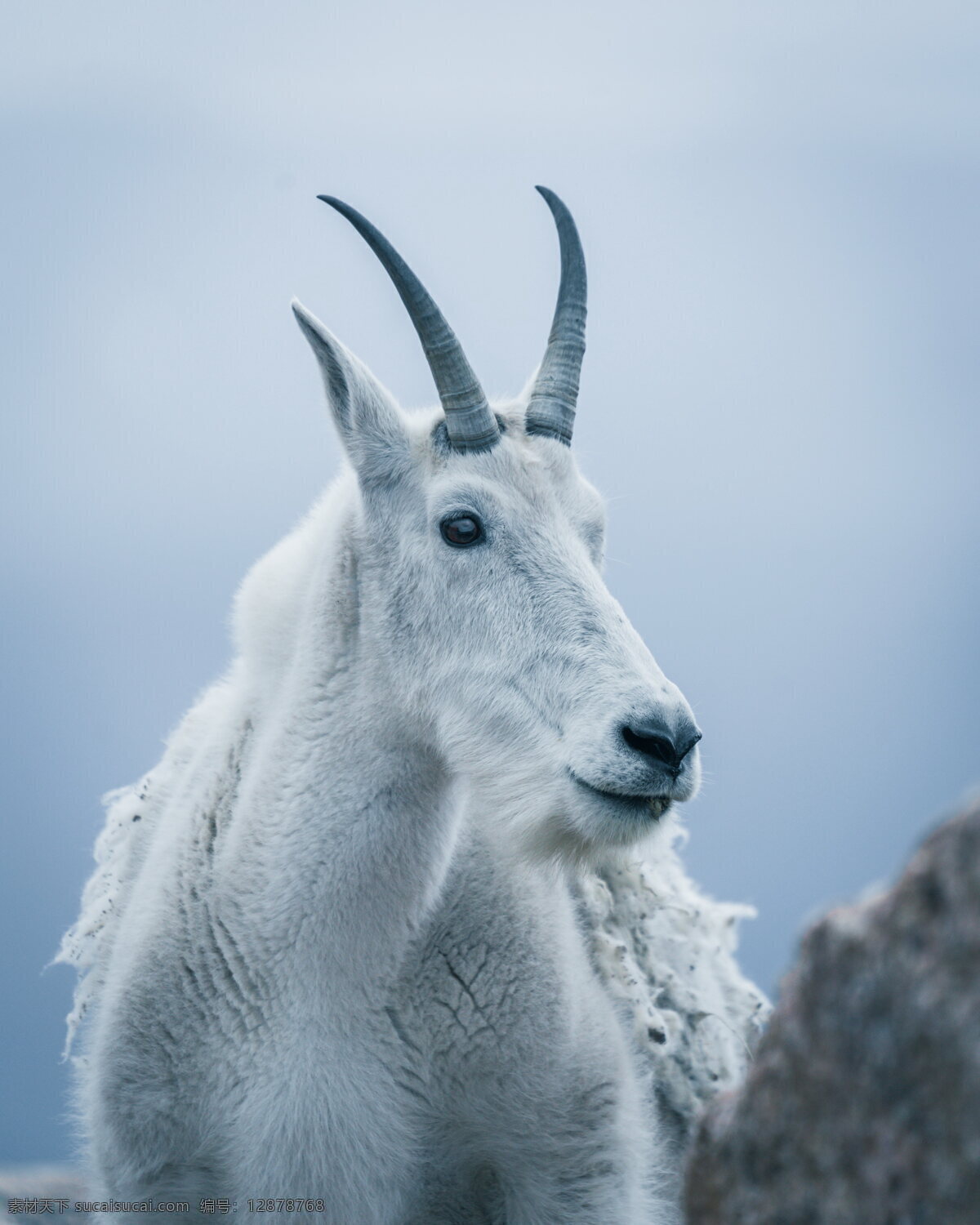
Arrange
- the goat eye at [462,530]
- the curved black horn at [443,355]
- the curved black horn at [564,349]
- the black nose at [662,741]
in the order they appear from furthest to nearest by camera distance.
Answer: the curved black horn at [564,349], the curved black horn at [443,355], the goat eye at [462,530], the black nose at [662,741]

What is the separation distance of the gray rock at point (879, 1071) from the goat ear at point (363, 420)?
2398mm

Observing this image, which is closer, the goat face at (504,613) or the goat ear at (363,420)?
the goat face at (504,613)

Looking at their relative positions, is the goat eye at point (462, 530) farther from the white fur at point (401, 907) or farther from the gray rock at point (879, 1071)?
the gray rock at point (879, 1071)

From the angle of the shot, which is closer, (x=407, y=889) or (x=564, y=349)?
(x=407, y=889)

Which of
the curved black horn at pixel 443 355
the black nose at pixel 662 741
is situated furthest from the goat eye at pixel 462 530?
the black nose at pixel 662 741

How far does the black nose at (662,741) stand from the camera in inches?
121

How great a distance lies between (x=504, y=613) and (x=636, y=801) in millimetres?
694

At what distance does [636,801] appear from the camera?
124 inches

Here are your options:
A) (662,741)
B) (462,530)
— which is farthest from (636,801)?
(462,530)

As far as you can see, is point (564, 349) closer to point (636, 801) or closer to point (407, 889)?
point (636, 801)

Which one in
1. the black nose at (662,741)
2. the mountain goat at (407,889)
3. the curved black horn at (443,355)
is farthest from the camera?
the curved black horn at (443,355)

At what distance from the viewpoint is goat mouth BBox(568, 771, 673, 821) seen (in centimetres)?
314

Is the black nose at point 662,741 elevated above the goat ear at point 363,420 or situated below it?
below

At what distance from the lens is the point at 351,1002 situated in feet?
11.7
